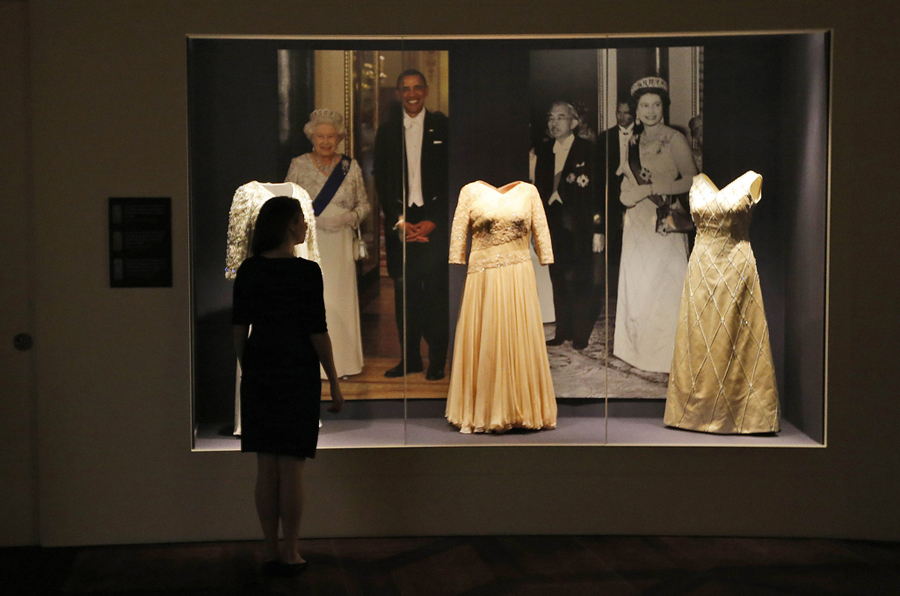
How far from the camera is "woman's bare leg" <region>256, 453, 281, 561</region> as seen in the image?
298 centimetres

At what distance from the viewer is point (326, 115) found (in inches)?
144

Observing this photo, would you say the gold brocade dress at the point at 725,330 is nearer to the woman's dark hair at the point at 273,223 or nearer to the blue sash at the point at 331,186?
the blue sash at the point at 331,186

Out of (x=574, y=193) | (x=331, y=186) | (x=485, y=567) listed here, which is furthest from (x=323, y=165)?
(x=485, y=567)

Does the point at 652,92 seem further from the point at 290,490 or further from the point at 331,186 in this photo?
the point at 290,490

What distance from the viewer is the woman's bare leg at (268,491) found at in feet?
9.78

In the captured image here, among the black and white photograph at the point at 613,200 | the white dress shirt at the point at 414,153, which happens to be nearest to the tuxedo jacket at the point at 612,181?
the black and white photograph at the point at 613,200

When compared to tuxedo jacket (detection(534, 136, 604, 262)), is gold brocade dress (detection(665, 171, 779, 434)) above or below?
below

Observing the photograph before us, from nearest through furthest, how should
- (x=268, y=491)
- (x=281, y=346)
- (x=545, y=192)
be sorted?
(x=281, y=346) → (x=268, y=491) → (x=545, y=192)

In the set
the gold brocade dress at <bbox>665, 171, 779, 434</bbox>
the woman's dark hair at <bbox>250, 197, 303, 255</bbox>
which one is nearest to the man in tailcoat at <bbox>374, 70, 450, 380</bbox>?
the woman's dark hair at <bbox>250, 197, 303, 255</bbox>

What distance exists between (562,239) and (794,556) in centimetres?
177

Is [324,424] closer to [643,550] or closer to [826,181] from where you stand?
[643,550]

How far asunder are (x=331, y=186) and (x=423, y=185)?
0.45 m

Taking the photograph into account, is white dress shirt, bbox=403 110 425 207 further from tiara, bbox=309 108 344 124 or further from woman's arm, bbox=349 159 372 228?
tiara, bbox=309 108 344 124

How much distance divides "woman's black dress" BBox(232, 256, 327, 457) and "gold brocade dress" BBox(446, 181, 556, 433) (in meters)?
1.09
